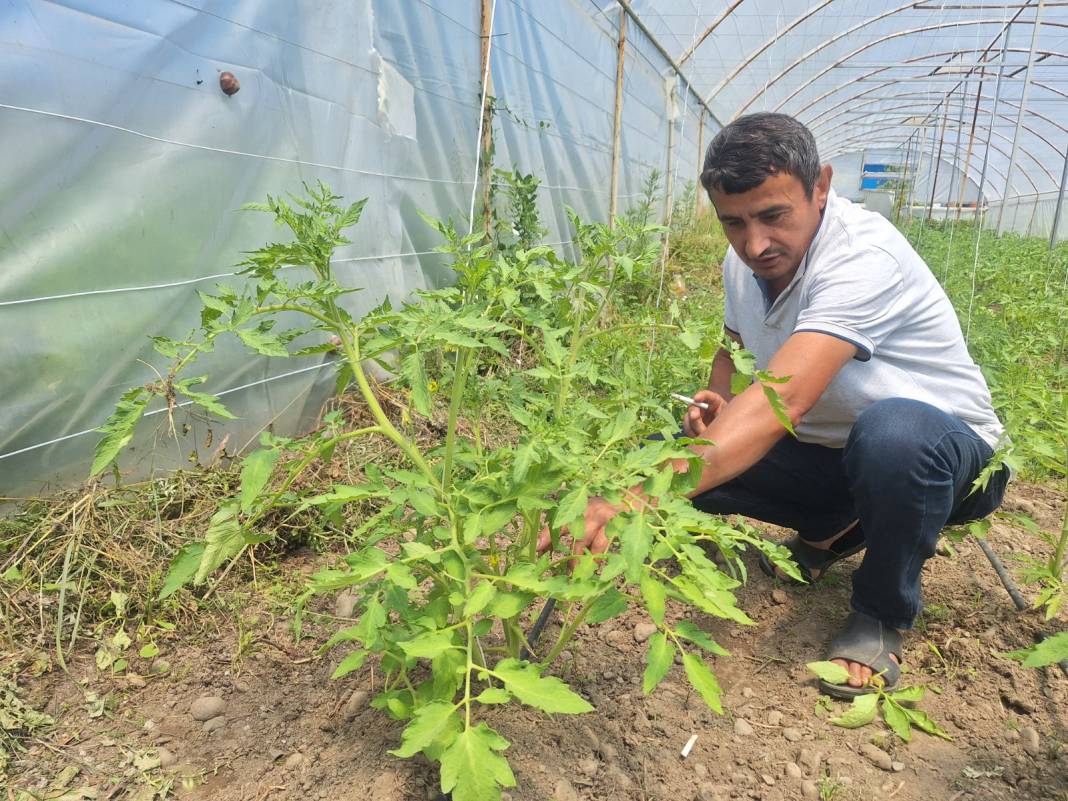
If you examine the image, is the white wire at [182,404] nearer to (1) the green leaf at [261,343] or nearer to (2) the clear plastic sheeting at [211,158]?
(2) the clear plastic sheeting at [211,158]

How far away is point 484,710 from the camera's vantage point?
1418 millimetres

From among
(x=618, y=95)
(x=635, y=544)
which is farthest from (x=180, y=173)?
(x=618, y=95)

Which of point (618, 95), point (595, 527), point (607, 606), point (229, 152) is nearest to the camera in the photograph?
point (607, 606)

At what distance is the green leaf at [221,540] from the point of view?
1.11 m

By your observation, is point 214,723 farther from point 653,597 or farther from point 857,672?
point 857,672

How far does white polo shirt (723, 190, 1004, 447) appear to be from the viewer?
1.54m

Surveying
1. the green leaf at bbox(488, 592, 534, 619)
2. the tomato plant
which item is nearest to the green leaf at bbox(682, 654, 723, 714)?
the tomato plant

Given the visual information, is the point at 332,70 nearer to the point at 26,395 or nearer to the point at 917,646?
the point at 26,395

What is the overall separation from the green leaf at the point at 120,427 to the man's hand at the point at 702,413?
1140mm

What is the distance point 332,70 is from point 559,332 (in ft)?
6.34

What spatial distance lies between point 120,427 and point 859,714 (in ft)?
4.73

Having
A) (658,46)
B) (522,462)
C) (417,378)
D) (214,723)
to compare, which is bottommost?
(214,723)

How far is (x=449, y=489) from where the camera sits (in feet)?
3.80

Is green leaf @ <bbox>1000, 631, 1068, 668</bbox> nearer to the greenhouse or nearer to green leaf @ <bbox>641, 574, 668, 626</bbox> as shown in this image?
the greenhouse
